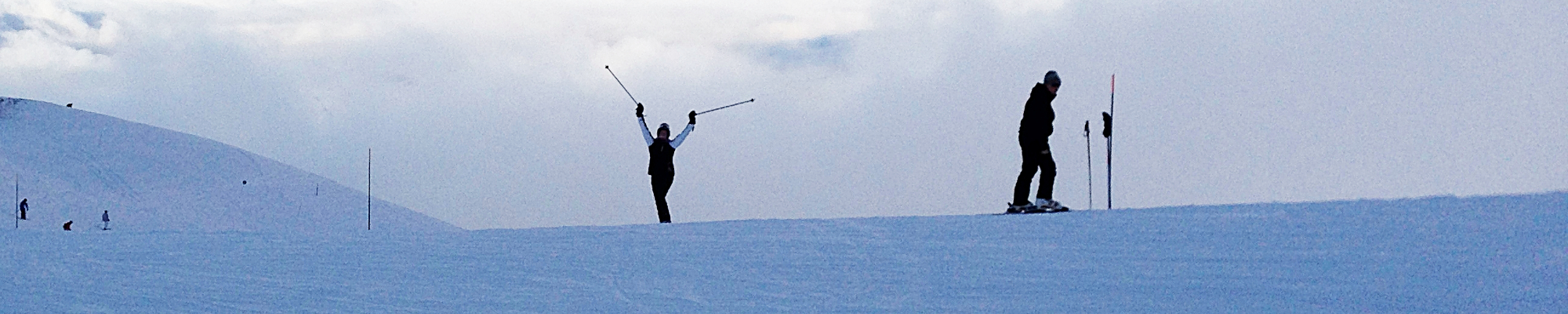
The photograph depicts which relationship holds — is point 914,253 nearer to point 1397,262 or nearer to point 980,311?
point 980,311

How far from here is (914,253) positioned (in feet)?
24.9

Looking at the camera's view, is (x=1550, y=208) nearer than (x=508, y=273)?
No

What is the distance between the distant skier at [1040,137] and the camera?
9.67m

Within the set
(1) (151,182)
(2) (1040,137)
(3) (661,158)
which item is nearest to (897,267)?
(2) (1040,137)

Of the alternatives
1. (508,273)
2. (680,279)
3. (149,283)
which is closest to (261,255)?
(149,283)

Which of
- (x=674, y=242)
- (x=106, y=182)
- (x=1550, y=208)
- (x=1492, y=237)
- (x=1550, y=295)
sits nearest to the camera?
(x=1550, y=295)

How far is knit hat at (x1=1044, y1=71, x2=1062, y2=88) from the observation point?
960cm

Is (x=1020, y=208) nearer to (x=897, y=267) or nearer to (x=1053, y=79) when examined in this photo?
(x=1053, y=79)

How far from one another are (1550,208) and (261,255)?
22.2 feet

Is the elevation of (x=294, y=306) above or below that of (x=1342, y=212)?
below

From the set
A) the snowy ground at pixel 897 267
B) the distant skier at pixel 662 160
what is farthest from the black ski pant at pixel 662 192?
the snowy ground at pixel 897 267

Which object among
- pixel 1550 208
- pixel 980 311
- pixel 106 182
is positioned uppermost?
pixel 106 182

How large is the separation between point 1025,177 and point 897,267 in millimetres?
2930

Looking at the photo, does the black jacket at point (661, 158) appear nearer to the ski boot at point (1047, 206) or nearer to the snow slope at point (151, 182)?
the ski boot at point (1047, 206)
